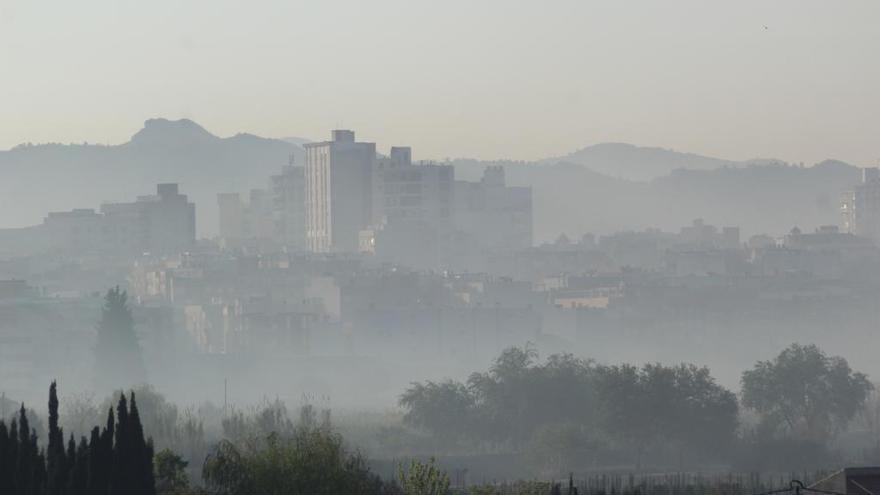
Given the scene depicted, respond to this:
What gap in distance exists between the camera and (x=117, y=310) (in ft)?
363

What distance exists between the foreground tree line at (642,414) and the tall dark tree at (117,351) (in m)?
20.3

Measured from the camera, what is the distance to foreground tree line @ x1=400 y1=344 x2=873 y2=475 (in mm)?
83375

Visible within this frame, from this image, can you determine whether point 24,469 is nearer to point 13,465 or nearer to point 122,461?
point 13,465

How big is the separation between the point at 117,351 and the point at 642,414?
111 feet

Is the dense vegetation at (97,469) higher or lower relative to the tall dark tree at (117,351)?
lower

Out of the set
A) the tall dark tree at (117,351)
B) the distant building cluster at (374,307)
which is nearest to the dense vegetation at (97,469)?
the tall dark tree at (117,351)

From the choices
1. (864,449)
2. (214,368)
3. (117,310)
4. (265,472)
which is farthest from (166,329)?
(265,472)

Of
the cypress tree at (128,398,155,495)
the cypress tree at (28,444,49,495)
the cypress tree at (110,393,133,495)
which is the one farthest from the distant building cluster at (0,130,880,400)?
the cypress tree at (110,393,133,495)

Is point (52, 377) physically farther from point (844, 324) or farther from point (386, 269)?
point (844, 324)

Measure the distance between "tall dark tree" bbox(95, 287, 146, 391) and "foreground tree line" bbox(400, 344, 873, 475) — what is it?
20.3 m

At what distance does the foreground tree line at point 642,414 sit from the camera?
83.4 meters

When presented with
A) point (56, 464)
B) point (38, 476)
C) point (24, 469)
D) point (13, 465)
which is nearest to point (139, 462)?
point (56, 464)

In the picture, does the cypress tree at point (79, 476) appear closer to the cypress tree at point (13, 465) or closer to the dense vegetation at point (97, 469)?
the dense vegetation at point (97, 469)

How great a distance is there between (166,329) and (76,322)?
5131 millimetres
